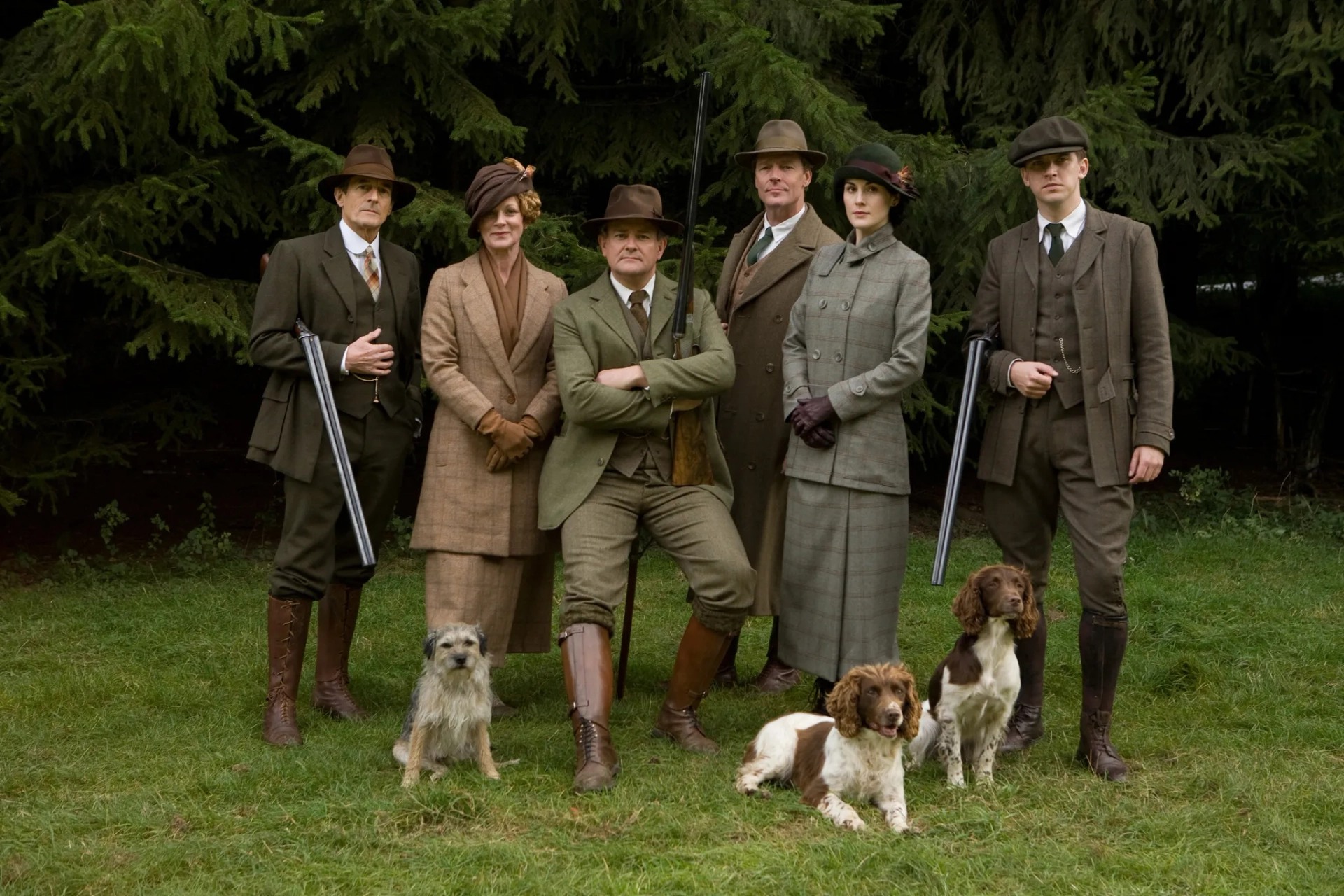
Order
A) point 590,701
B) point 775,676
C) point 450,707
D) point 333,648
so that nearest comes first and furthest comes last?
point 450,707 → point 590,701 → point 333,648 → point 775,676

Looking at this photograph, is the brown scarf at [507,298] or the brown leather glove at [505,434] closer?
the brown leather glove at [505,434]

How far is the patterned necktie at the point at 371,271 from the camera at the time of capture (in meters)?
5.68

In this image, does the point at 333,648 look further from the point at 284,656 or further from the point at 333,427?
the point at 333,427

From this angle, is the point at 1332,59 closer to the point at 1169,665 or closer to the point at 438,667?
the point at 1169,665

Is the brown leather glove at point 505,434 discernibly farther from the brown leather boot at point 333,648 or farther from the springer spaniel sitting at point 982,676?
the springer spaniel sitting at point 982,676

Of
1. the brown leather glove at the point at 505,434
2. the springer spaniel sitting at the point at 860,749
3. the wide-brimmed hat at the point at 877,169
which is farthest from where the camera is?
the brown leather glove at the point at 505,434

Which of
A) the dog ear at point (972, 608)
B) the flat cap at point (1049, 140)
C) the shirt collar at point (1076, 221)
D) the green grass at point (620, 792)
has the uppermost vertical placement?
the flat cap at point (1049, 140)

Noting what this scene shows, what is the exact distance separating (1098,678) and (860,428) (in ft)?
4.24

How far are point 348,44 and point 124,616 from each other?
3.57 meters

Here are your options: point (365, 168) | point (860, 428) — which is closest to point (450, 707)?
point (860, 428)

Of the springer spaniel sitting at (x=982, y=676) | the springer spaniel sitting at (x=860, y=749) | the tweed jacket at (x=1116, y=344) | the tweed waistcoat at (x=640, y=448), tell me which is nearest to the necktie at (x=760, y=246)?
the tweed waistcoat at (x=640, y=448)

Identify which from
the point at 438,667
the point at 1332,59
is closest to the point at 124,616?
the point at 438,667

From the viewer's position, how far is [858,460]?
5.34 m

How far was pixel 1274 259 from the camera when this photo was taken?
35.8ft
